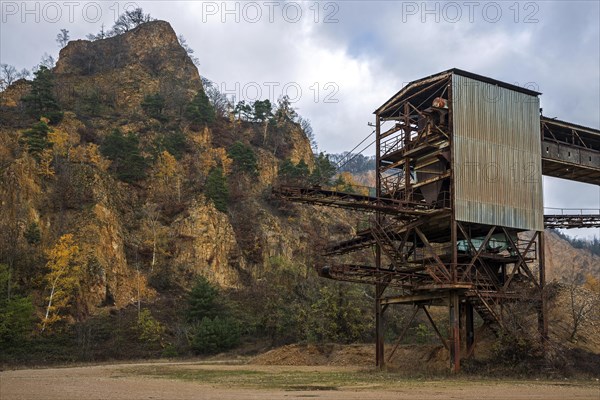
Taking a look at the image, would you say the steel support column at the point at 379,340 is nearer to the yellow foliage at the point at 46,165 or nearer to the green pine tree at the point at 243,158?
the yellow foliage at the point at 46,165

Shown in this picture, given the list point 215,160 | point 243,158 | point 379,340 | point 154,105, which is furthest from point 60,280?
Answer: point 154,105

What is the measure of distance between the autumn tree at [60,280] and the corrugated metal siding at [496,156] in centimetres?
4168

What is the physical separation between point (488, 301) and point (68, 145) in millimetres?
66102

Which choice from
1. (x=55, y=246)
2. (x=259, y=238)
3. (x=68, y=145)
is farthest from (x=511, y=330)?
(x=68, y=145)

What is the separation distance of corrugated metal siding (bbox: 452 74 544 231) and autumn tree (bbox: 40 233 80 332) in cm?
4168

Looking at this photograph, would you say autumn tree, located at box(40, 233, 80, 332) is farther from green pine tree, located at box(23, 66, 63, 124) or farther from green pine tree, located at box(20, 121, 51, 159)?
green pine tree, located at box(23, 66, 63, 124)

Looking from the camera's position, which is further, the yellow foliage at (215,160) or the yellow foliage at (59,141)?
the yellow foliage at (215,160)

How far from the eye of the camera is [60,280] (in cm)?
6009

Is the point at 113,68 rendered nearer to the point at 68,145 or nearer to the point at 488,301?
the point at 68,145

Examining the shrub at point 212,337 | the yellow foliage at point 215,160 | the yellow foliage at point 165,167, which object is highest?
the yellow foliage at point 215,160

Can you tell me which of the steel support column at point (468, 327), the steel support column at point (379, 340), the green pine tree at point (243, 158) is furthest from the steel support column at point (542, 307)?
the green pine tree at point (243, 158)

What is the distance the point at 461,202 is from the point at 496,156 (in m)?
3.88

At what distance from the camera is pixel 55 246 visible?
62.5m

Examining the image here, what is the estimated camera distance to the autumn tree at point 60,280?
58.9 meters
